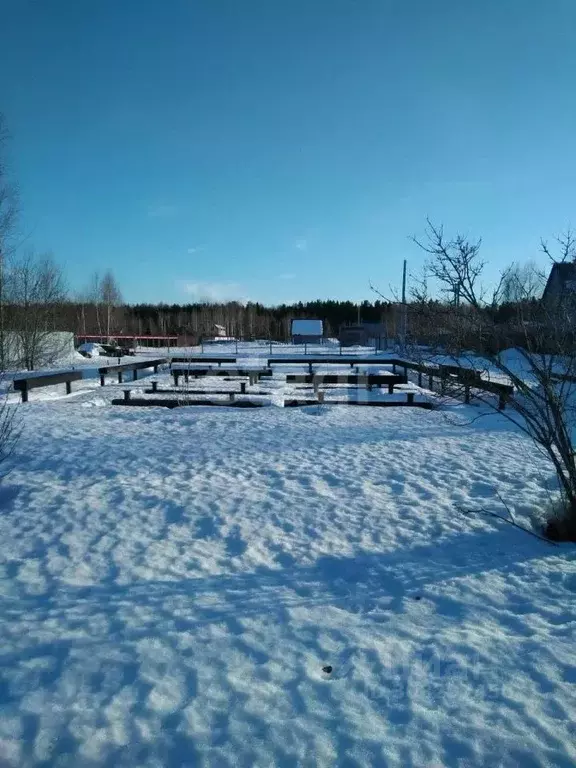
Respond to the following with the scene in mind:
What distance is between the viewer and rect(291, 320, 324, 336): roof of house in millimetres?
54125

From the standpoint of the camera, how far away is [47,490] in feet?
15.2

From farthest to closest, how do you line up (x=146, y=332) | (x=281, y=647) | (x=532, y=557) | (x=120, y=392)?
(x=146, y=332), (x=120, y=392), (x=532, y=557), (x=281, y=647)

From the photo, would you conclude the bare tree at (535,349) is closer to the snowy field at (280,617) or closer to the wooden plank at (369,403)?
the snowy field at (280,617)

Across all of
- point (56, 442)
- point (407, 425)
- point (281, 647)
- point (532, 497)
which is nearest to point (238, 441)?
point (56, 442)

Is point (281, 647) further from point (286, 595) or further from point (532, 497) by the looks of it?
point (532, 497)

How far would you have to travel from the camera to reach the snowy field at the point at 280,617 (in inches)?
74.4

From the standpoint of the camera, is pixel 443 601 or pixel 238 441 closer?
pixel 443 601

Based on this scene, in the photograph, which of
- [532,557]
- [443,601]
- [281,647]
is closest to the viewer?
[281,647]

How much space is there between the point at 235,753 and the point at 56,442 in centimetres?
561

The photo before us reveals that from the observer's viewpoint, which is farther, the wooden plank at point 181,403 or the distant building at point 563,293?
the wooden plank at point 181,403

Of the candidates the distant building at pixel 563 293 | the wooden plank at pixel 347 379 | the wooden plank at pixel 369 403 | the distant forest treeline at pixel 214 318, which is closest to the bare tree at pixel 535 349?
the distant building at pixel 563 293

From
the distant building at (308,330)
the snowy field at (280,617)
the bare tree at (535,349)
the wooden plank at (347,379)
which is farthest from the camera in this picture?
the distant building at (308,330)

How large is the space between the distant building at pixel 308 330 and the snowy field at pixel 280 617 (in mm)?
49021

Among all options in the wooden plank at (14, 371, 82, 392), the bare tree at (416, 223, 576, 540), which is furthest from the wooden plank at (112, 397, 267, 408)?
the bare tree at (416, 223, 576, 540)
